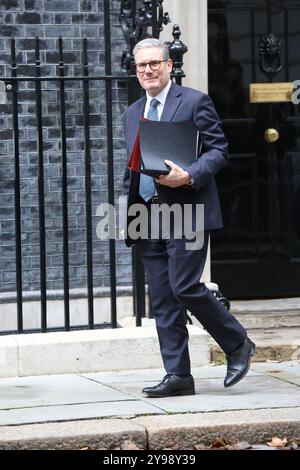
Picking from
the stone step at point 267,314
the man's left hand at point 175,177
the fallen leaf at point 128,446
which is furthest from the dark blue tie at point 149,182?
the stone step at point 267,314

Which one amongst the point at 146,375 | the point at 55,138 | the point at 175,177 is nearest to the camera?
the point at 175,177

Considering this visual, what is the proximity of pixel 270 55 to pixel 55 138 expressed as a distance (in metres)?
1.72

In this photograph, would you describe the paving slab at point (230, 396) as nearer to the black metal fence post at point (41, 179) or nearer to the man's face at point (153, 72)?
the black metal fence post at point (41, 179)

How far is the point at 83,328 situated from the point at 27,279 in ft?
3.12

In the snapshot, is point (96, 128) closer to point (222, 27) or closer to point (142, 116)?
point (222, 27)

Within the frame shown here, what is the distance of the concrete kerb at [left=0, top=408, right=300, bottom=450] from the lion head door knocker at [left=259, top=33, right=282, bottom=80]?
3.77 metres

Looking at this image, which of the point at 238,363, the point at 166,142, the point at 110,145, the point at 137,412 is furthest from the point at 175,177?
the point at 110,145

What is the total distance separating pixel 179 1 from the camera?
30.0 ft

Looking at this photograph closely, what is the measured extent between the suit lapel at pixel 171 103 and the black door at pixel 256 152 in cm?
261

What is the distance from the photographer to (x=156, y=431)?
6.39m

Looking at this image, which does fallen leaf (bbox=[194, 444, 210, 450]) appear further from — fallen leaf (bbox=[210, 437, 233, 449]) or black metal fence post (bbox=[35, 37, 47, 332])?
black metal fence post (bbox=[35, 37, 47, 332])

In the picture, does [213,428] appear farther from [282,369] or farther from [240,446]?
[282,369]

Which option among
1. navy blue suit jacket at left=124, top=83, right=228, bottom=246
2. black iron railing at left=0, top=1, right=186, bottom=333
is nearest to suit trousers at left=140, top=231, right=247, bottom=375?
navy blue suit jacket at left=124, top=83, right=228, bottom=246
